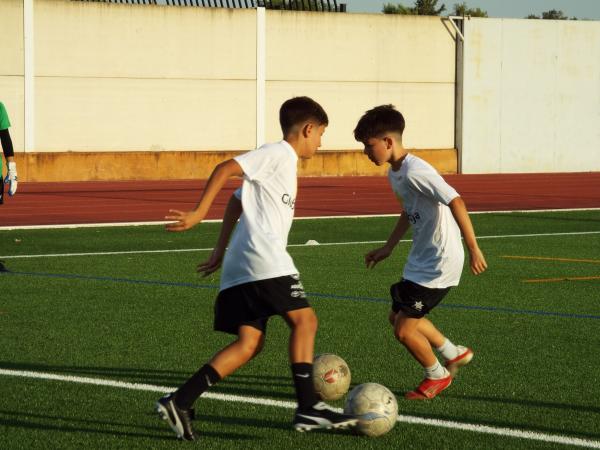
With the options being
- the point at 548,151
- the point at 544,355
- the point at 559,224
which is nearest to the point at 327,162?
the point at 548,151

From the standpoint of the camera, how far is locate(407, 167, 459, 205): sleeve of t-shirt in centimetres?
691

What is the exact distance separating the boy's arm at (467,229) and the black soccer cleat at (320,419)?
129cm

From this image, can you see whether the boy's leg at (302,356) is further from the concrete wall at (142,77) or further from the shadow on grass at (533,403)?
the concrete wall at (142,77)

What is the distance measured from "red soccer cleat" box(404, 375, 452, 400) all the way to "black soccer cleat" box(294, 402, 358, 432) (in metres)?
1.09

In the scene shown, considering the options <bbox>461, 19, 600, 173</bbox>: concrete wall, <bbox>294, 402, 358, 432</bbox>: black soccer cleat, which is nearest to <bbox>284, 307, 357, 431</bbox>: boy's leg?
<bbox>294, 402, 358, 432</bbox>: black soccer cleat

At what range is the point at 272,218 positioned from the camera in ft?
19.9

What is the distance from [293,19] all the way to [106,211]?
17327mm

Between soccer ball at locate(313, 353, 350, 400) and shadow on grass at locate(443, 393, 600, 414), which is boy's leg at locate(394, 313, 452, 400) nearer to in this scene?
shadow on grass at locate(443, 393, 600, 414)

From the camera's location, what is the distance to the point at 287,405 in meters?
6.81

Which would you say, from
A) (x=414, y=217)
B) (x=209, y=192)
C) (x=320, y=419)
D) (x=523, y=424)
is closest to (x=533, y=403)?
(x=523, y=424)

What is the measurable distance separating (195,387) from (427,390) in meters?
1.61

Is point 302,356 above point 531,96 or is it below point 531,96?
below

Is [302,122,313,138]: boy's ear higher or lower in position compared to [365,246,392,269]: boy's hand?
higher

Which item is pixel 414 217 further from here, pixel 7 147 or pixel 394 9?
pixel 394 9
